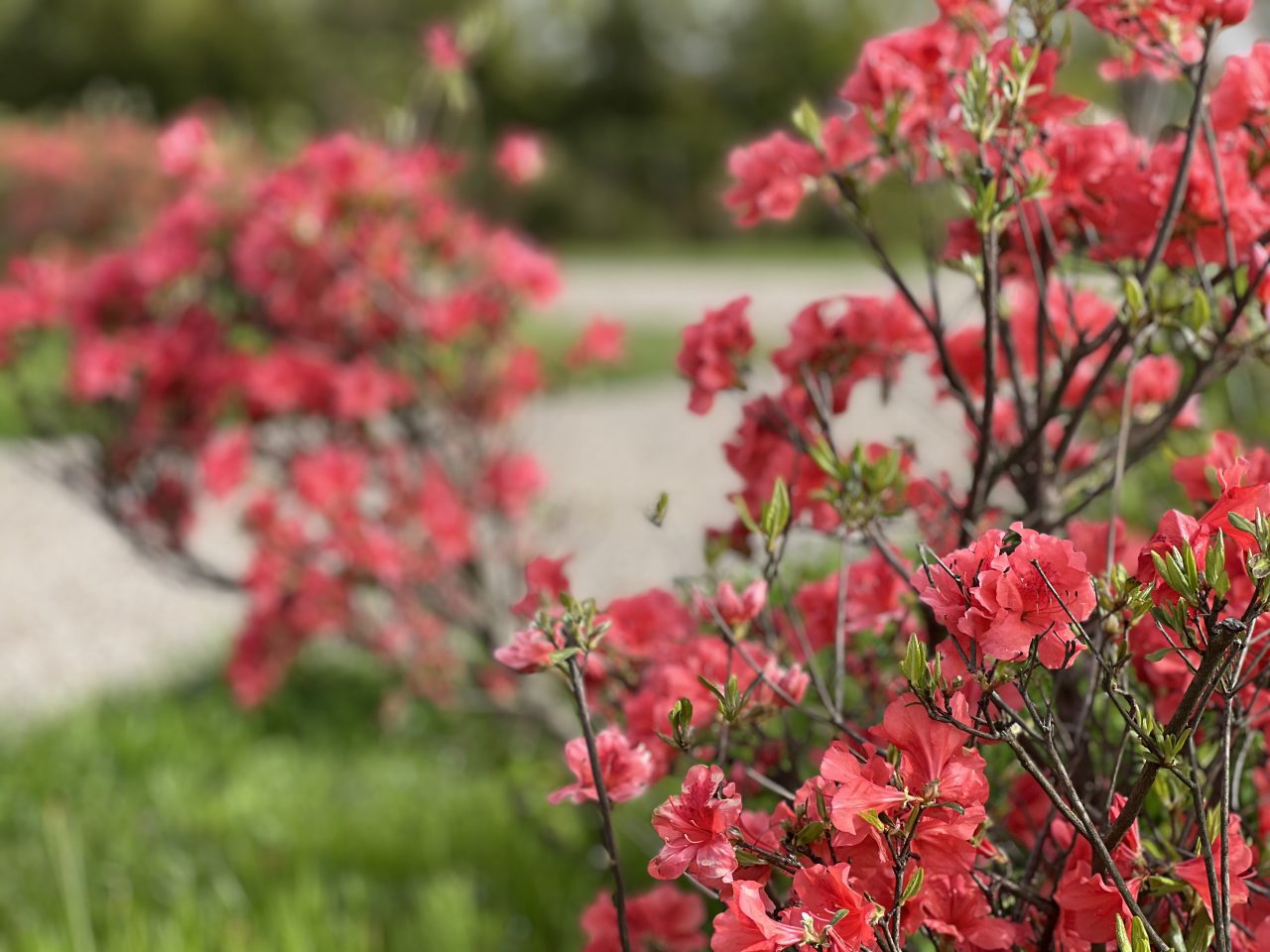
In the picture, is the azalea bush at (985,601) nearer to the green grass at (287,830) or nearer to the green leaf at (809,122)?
the green leaf at (809,122)

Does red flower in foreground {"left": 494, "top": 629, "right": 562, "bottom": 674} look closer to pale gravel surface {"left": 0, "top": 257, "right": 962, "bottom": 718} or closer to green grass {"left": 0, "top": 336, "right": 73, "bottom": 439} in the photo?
green grass {"left": 0, "top": 336, "right": 73, "bottom": 439}

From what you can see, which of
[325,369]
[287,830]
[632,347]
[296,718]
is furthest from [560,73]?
[287,830]

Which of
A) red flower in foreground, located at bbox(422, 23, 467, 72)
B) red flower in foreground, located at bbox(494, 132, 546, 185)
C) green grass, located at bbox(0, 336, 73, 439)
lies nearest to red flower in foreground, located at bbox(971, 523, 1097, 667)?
red flower in foreground, located at bbox(422, 23, 467, 72)

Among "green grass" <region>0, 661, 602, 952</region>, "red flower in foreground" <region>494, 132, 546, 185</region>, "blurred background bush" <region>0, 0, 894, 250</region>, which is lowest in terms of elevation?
"blurred background bush" <region>0, 0, 894, 250</region>

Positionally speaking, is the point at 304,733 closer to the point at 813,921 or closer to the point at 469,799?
the point at 469,799

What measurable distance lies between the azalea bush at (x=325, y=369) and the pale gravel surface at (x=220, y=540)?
0.29 m

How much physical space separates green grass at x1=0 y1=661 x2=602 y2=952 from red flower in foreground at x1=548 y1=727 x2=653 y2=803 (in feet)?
3.74

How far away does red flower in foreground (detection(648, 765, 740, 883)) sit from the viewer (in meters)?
0.82

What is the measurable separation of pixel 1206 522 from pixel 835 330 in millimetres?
576

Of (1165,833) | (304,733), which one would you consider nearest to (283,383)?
(304,733)

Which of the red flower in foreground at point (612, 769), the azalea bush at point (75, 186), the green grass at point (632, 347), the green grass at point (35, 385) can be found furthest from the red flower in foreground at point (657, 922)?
the azalea bush at point (75, 186)

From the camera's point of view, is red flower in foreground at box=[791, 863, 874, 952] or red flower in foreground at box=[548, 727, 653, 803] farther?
red flower in foreground at box=[548, 727, 653, 803]

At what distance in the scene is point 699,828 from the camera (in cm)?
84

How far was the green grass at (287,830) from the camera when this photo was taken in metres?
2.20
